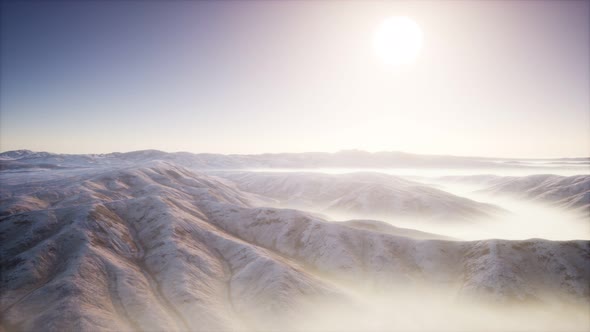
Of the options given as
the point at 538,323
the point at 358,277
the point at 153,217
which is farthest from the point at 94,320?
the point at 538,323

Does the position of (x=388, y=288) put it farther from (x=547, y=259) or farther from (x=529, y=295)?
(x=547, y=259)

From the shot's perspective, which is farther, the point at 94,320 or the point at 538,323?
the point at 538,323

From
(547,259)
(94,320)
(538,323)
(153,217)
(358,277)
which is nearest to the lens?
(94,320)

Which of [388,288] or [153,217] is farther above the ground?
[153,217]

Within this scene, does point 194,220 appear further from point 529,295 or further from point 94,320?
point 529,295

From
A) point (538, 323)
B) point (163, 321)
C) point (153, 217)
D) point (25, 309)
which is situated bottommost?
point (538, 323)

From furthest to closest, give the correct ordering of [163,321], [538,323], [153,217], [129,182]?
1. [129,182]
2. [153,217]
3. [538,323]
4. [163,321]

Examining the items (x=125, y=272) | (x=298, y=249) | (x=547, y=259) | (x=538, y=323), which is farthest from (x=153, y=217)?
(x=547, y=259)
